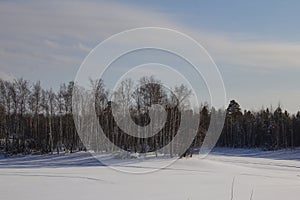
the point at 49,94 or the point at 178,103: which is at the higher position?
the point at 49,94

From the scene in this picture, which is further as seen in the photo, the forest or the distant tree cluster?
the distant tree cluster

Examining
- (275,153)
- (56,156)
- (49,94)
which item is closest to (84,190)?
(56,156)

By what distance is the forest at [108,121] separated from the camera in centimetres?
2823

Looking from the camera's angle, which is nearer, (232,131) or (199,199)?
(199,199)

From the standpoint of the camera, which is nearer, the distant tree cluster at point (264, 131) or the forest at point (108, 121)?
the forest at point (108, 121)

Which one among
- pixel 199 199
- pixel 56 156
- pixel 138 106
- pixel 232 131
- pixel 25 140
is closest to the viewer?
pixel 199 199

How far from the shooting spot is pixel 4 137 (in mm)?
49094

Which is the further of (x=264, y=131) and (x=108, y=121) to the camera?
(x=264, y=131)

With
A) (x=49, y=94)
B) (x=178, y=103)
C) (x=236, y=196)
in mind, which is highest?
(x=49, y=94)

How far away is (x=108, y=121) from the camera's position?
39.3 m

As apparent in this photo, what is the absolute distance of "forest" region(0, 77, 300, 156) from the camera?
92.6ft

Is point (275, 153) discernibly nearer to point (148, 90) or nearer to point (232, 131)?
point (232, 131)

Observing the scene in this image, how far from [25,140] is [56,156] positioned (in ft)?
28.9

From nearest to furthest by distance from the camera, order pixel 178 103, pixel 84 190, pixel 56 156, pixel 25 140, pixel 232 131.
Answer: pixel 84 190 < pixel 178 103 < pixel 56 156 < pixel 25 140 < pixel 232 131
